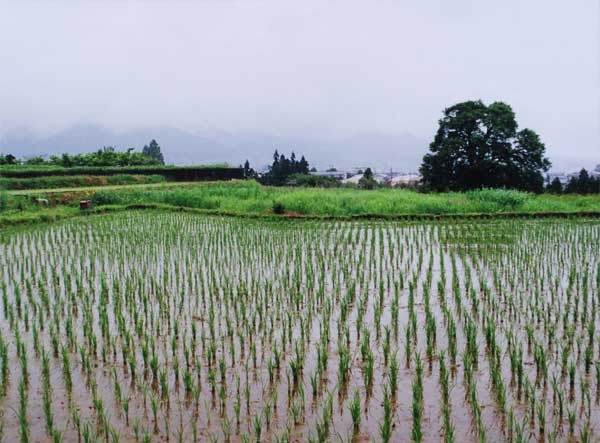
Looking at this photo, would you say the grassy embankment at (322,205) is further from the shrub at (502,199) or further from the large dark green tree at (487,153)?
the large dark green tree at (487,153)

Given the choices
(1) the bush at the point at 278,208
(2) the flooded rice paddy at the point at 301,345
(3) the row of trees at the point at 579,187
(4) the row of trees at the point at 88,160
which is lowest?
(2) the flooded rice paddy at the point at 301,345

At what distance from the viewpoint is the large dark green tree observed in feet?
80.1

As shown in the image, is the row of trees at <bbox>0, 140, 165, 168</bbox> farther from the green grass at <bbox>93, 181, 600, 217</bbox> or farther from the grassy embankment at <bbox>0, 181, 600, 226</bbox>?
the green grass at <bbox>93, 181, 600, 217</bbox>

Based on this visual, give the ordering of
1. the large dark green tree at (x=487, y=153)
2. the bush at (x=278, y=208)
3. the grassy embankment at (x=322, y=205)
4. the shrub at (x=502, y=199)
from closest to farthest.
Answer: the grassy embankment at (x=322, y=205), the bush at (x=278, y=208), the shrub at (x=502, y=199), the large dark green tree at (x=487, y=153)

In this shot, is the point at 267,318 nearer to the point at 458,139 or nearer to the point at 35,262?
the point at 35,262

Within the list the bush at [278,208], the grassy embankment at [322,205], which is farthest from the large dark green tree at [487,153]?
the bush at [278,208]

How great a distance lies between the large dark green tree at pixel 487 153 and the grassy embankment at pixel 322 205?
6591 mm

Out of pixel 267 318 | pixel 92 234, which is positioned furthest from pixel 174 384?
pixel 92 234

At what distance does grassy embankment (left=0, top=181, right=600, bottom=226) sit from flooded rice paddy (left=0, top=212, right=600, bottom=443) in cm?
493

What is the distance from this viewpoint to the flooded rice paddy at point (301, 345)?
3.64 metres

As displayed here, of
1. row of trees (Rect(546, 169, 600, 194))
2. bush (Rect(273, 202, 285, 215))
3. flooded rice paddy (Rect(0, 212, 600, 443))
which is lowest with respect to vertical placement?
flooded rice paddy (Rect(0, 212, 600, 443))

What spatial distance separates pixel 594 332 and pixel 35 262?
7.28m

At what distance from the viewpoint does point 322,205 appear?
1523 cm

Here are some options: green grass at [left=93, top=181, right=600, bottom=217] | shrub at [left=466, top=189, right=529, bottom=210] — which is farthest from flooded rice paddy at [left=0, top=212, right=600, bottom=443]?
shrub at [left=466, top=189, right=529, bottom=210]
